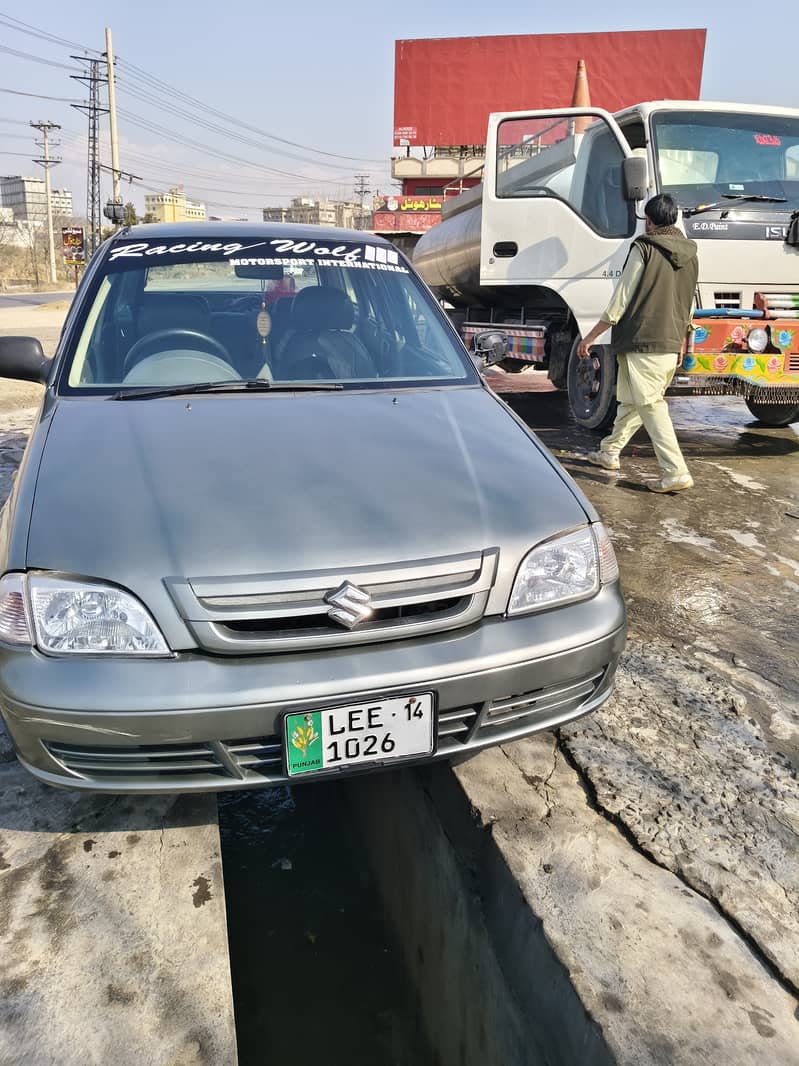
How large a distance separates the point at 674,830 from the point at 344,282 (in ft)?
7.81

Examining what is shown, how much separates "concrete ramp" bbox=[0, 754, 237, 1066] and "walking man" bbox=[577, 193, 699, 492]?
3748 mm

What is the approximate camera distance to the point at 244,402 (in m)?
2.59

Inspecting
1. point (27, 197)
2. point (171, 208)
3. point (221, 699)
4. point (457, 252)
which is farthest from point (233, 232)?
point (27, 197)

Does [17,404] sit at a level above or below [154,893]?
above

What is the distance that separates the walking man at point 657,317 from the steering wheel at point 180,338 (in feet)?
9.59

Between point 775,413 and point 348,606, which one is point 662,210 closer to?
point 775,413

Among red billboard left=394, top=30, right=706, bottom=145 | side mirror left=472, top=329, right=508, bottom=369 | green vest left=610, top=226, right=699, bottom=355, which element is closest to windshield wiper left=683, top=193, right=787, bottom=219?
green vest left=610, top=226, right=699, bottom=355

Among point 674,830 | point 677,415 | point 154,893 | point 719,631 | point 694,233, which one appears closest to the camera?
point 154,893

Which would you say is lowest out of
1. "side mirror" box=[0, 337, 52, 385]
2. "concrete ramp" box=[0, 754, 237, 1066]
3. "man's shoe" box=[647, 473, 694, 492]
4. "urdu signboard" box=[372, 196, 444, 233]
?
"concrete ramp" box=[0, 754, 237, 1066]

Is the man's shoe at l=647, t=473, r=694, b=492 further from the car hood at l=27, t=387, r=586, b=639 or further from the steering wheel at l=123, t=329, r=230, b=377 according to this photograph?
the steering wheel at l=123, t=329, r=230, b=377

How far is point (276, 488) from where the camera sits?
2047mm

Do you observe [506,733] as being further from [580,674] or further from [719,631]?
[719,631]

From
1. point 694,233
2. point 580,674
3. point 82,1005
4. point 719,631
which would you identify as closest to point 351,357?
point 580,674

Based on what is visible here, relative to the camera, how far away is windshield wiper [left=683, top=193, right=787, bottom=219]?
18.1 feet
